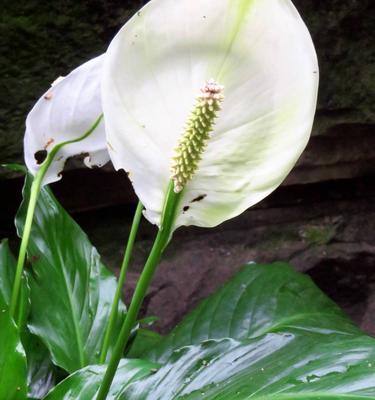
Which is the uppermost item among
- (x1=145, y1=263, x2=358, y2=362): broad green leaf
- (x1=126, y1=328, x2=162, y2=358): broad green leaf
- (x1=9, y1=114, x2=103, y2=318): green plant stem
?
(x1=9, y1=114, x2=103, y2=318): green plant stem

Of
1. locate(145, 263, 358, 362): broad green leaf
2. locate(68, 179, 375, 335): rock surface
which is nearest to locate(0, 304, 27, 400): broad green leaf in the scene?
locate(145, 263, 358, 362): broad green leaf

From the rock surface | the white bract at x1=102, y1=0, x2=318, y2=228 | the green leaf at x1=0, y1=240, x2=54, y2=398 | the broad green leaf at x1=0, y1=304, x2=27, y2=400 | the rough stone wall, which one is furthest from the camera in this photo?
the rock surface

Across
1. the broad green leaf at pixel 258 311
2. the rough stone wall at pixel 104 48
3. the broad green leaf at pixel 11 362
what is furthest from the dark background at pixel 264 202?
the broad green leaf at pixel 11 362

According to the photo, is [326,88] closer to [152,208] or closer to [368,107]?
[368,107]

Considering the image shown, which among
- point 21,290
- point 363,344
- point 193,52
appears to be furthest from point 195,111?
point 21,290

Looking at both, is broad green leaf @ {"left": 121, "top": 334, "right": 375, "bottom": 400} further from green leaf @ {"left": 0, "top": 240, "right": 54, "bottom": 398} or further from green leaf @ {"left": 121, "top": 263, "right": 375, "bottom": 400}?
green leaf @ {"left": 0, "top": 240, "right": 54, "bottom": 398}
